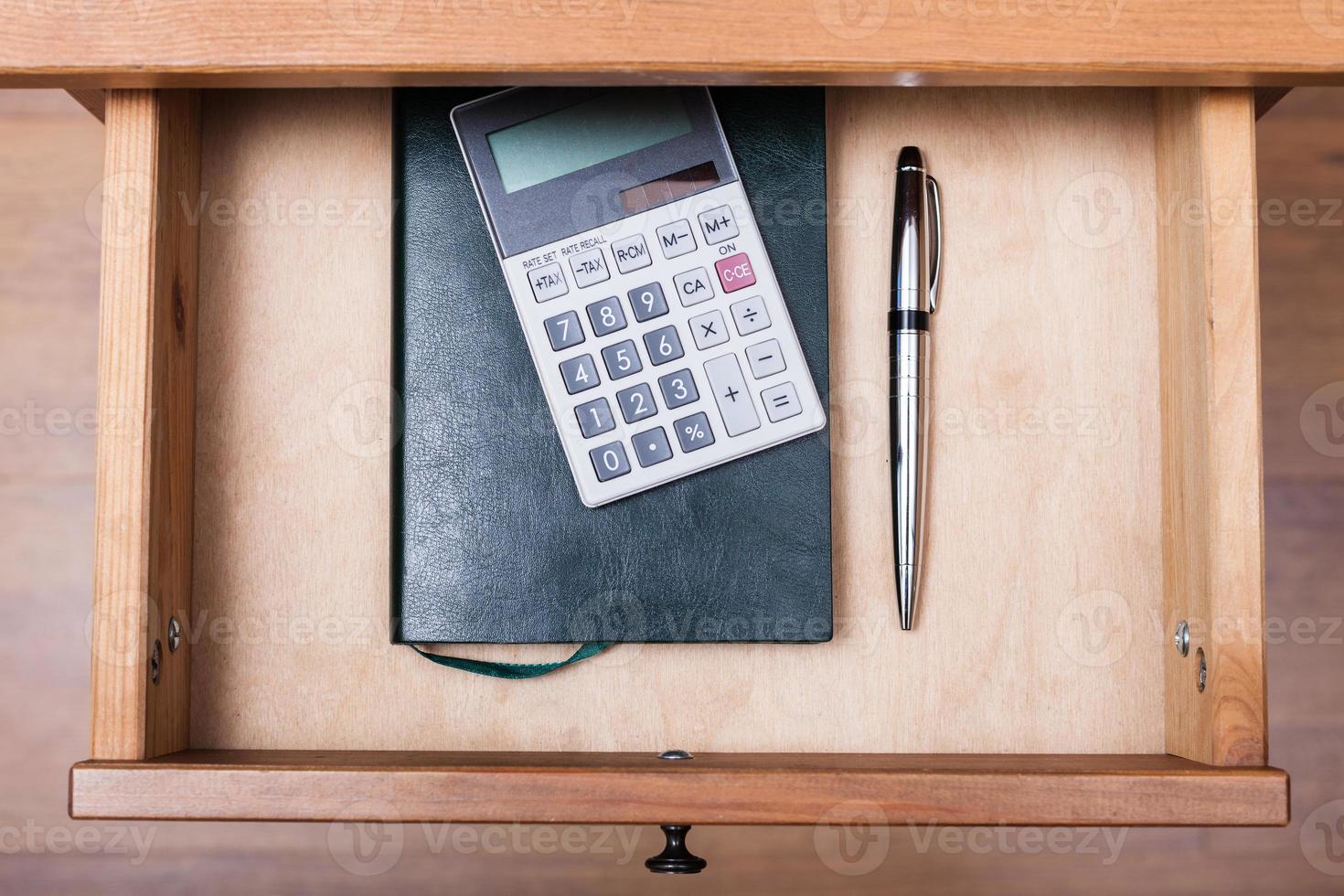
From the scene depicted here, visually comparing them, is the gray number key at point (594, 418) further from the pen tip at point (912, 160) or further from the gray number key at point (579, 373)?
the pen tip at point (912, 160)

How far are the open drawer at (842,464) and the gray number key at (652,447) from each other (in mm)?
58

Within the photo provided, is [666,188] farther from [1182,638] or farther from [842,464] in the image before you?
[1182,638]

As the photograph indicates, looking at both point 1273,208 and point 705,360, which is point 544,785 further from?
point 1273,208

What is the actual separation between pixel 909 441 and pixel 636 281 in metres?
0.10

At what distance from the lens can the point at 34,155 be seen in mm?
513

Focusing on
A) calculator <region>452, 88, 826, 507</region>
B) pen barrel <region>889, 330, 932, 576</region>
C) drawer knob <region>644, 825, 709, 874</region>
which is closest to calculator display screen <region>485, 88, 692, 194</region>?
calculator <region>452, 88, 826, 507</region>

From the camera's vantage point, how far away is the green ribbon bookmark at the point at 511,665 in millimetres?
362

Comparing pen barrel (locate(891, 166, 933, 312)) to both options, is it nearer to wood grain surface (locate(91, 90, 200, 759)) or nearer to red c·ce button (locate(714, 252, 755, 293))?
red c·ce button (locate(714, 252, 755, 293))

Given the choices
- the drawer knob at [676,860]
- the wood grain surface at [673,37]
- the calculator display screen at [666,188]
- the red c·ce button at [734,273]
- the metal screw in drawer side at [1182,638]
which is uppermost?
the wood grain surface at [673,37]

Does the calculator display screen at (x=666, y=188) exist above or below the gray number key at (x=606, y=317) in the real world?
above

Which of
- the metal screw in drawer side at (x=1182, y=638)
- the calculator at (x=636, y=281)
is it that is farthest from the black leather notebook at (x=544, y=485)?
the metal screw in drawer side at (x=1182, y=638)

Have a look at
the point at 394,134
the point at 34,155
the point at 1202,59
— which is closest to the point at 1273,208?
the point at 1202,59

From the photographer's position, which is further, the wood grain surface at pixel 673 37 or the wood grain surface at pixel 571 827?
the wood grain surface at pixel 571 827

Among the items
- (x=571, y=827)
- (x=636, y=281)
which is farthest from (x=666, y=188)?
(x=571, y=827)
